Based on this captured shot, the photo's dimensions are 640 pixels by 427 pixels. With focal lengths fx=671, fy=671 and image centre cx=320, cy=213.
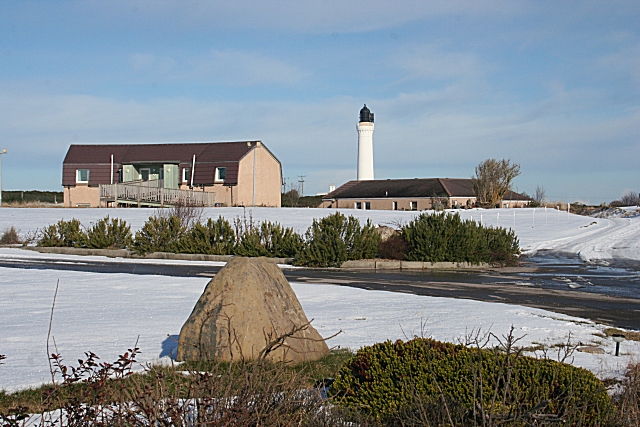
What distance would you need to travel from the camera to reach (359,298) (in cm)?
1373

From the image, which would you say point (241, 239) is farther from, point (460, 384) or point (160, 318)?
point (460, 384)

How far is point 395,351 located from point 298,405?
1542 millimetres

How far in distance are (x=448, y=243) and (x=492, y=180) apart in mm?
41381

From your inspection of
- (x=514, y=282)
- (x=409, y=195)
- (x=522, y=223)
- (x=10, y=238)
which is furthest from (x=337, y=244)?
(x=409, y=195)

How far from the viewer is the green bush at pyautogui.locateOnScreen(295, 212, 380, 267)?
23.0 m

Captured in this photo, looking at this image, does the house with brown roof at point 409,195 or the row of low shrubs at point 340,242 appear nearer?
the row of low shrubs at point 340,242

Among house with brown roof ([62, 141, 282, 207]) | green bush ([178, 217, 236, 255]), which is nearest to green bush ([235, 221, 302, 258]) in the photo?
green bush ([178, 217, 236, 255])

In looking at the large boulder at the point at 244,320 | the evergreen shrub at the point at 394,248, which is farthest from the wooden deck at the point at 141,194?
the large boulder at the point at 244,320

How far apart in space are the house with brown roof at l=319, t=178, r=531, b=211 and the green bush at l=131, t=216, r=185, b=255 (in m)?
39.2

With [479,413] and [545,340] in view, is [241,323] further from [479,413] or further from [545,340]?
[545,340]

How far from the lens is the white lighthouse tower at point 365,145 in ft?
266

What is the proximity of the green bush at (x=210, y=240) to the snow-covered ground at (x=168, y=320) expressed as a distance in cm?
932

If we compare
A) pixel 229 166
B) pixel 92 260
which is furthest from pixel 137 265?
pixel 229 166

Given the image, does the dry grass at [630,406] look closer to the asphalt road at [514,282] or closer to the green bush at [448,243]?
the asphalt road at [514,282]
